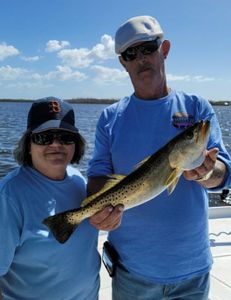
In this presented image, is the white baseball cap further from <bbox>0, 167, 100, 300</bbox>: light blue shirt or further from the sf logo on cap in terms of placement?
<bbox>0, 167, 100, 300</bbox>: light blue shirt

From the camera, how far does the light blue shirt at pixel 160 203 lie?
3.04 metres

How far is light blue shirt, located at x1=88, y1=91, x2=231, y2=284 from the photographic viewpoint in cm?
304

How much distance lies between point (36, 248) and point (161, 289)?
0.98 m

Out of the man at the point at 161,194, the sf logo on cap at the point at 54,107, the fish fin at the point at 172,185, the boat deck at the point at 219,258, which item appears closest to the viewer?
the fish fin at the point at 172,185

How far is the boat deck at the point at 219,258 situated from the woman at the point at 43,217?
184 cm

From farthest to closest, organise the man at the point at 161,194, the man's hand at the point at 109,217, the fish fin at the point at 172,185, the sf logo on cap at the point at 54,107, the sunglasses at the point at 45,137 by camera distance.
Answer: the sf logo on cap at the point at 54,107 < the sunglasses at the point at 45,137 < the man at the point at 161,194 < the man's hand at the point at 109,217 < the fish fin at the point at 172,185

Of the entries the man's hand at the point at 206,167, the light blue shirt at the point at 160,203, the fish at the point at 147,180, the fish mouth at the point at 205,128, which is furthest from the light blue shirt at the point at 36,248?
the fish mouth at the point at 205,128

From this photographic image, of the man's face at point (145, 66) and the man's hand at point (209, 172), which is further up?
the man's face at point (145, 66)

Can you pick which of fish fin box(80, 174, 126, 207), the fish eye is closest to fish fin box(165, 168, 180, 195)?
the fish eye

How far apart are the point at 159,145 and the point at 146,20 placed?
1.02 m

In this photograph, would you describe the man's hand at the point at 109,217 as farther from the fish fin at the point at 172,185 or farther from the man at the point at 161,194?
the fish fin at the point at 172,185

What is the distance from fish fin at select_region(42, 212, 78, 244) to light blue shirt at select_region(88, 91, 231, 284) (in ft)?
1.54

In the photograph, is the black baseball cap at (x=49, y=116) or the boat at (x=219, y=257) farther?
the boat at (x=219, y=257)

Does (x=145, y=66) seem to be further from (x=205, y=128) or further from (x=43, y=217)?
(x=43, y=217)
